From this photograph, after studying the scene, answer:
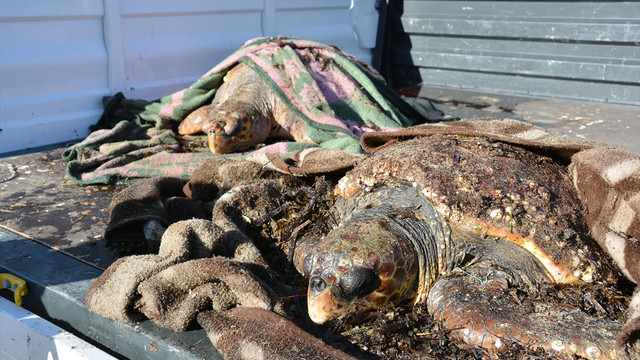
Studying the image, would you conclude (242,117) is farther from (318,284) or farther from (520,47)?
(520,47)

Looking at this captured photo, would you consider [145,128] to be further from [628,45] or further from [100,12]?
[628,45]

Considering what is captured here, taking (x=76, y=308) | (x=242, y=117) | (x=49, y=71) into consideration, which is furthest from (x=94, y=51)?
(x=76, y=308)

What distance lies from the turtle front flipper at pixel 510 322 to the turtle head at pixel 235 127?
2.34 metres

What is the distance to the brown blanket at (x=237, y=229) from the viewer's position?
2.03m

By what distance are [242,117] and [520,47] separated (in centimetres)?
386

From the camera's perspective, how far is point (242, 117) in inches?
167

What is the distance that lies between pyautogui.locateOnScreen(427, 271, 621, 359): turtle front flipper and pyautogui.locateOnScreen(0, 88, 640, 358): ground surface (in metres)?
0.07

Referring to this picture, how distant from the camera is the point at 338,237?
6.86 ft

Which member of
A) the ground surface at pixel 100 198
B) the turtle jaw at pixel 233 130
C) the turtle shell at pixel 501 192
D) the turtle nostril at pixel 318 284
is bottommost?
the ground surface at pixel 100 198

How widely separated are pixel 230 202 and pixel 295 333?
993 mm

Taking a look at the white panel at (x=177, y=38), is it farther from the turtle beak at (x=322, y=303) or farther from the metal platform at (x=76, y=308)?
the turtle beak at (x=322, y=303)

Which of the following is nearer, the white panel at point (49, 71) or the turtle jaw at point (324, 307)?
the turtle jaw at point (324, 307)

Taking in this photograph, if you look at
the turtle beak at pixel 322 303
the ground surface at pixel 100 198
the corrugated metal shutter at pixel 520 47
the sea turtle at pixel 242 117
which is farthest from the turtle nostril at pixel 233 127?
the corrugated metal shutter at pixel 520 47

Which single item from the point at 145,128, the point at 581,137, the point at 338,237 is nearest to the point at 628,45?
the point at 581,137
